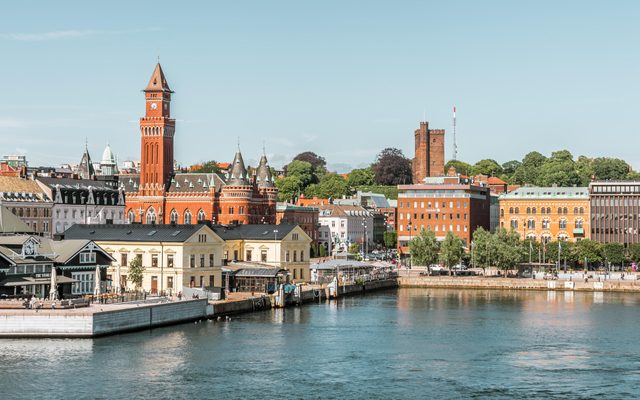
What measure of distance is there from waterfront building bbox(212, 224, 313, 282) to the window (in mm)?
21352

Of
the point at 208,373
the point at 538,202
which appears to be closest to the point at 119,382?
the point at 208,373

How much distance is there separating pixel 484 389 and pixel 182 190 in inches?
3906

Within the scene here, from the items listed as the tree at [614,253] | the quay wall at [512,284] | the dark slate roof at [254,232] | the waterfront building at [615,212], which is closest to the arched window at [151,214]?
the quay wall at [512,284]

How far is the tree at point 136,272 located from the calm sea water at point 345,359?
407 inches

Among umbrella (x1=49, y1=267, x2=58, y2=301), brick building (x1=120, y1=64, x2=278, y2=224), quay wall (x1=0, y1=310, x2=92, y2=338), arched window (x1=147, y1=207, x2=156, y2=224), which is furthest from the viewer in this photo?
arched window (x1=147, y1=207, x2=156, y2=224)

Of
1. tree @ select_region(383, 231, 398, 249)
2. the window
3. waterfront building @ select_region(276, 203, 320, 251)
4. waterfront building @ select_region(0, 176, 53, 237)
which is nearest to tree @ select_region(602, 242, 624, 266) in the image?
waterfront building @ select_region(276, 203, 320, 251)

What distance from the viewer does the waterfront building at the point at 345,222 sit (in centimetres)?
18525

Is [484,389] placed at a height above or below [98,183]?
below

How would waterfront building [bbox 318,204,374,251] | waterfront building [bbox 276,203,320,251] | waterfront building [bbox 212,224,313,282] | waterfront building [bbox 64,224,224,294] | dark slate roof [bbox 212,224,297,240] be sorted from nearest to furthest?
waterfront building [bbox 64,224,224,294] < waterfront building [bbox 212,224,313,282] < dark slate roof [bbox 212,224,297,240] < waterfront building [bbox 276,203,320,251] < waterfront building [bbox 318,204,374,251]

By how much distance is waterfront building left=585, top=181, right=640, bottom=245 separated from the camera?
5768 inches

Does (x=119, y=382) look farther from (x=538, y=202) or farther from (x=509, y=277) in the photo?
(x=538, y=202)

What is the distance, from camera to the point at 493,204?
17888 cm

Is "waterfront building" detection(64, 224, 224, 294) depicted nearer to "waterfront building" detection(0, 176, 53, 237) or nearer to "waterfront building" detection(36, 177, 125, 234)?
"waterfront building" detection(0, 176, 53, 237)

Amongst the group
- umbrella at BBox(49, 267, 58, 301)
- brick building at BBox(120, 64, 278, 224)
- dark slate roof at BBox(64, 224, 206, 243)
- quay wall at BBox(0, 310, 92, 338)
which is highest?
brick building at BBox(120, 64, 278, 224)
